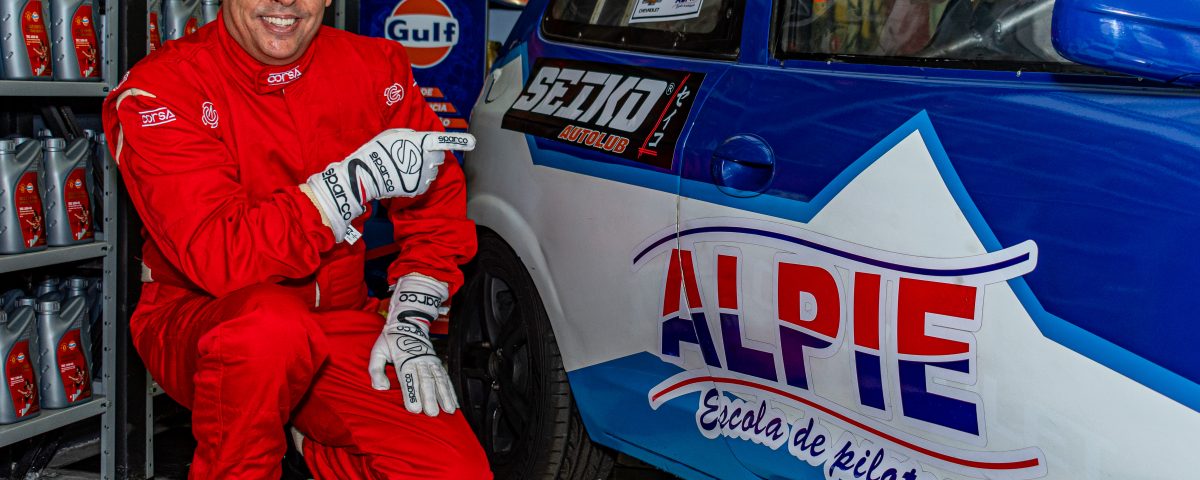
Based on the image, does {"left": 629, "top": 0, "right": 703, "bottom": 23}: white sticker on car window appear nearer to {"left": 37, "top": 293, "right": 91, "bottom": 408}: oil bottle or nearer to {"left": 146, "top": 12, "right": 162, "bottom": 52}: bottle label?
{"left": 146, "top": 12, "right": 162, "bottom": 52}: bottle label

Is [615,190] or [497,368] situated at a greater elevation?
[615,190]

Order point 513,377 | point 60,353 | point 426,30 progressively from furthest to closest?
point 426,30 < point 60,353 < point 513,377

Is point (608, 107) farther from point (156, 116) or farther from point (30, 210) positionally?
point (30, 210)

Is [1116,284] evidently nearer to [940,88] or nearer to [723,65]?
[940,88]

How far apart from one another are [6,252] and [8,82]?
1.46ft

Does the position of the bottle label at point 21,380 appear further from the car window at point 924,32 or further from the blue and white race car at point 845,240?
the car window at point 924,32

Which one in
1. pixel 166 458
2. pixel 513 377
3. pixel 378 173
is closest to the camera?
pixel 378 173

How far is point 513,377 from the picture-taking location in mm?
3064

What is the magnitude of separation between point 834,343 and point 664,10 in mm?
1035

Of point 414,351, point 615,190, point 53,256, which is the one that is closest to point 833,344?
point 615,190

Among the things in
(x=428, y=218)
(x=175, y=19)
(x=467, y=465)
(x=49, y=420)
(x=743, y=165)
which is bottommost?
(x=49, y=420)

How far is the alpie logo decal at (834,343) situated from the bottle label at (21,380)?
1716mm

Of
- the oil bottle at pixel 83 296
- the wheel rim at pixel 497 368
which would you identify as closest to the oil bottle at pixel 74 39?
the oil bottle at pixel 83 296

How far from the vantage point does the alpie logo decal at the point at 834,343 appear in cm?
183
